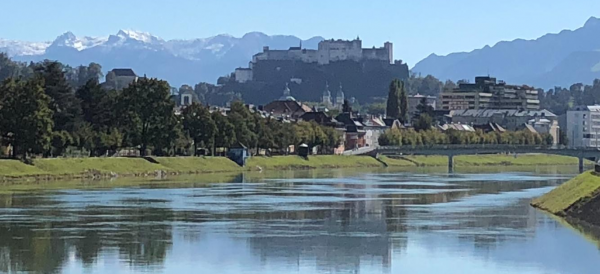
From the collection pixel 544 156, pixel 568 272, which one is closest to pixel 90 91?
pixel 568 272

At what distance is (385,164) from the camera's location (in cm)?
13525

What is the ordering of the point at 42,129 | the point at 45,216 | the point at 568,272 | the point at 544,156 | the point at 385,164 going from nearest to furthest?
the point at 568,272, the point at 45,216, the point at 42,129, the point at 385,164, the point at 544,156

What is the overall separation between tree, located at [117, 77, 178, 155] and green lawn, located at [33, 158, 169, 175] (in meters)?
2.15

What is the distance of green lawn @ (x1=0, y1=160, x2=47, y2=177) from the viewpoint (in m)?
74.9

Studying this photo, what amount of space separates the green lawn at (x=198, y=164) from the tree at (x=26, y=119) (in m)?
17.1

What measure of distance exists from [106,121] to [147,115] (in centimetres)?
429

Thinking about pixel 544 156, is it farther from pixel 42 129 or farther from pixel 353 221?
pixel 353 221

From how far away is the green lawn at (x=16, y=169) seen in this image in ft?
246

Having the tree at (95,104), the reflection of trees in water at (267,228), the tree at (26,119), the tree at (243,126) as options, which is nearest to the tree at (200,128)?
the tree at (243,126)

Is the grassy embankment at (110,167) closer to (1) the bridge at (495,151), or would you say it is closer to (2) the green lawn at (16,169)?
(2) the green lawn at (16,169)

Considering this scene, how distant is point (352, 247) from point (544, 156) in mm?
127488

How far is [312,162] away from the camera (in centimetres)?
12388

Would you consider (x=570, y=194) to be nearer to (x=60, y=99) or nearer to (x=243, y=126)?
(x=60, y=99)

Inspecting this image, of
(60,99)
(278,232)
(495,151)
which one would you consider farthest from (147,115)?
(278,232)
